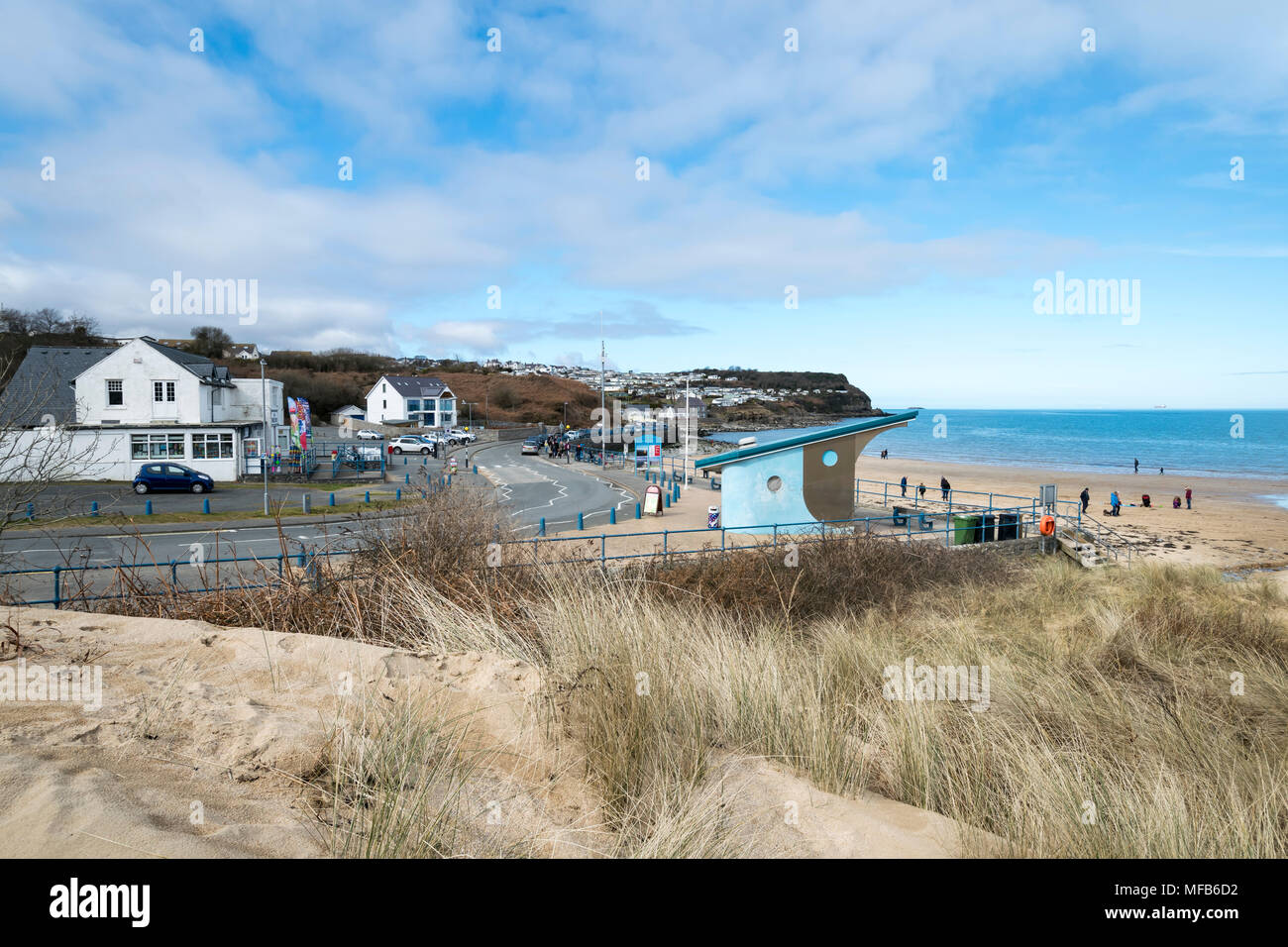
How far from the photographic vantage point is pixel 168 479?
30.7 m

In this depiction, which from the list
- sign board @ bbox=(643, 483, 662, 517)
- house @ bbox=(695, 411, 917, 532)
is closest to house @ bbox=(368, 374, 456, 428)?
sign board @ bbox=(643, 483, 662, 517)

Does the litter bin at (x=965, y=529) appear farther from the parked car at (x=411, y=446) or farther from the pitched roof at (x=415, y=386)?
the pitched roof at (x=415, y=386)

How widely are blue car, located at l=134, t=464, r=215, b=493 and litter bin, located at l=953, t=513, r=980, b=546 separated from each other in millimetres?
30277

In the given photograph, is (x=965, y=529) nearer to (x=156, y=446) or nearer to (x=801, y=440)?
(x=801, y=440)

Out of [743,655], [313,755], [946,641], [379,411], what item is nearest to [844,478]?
[946,641]

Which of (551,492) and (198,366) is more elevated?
(198,366)

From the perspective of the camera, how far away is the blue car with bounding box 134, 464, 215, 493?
30.4 m

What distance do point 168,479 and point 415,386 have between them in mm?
59459

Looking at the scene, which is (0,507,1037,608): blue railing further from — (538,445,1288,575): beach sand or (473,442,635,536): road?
(473,442,635,536): road

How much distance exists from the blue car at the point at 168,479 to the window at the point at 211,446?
5.47 metres

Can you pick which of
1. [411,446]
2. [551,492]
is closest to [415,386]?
[411,446]

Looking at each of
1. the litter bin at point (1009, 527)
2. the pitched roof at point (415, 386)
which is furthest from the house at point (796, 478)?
the pitched roof at point (415, 386)
